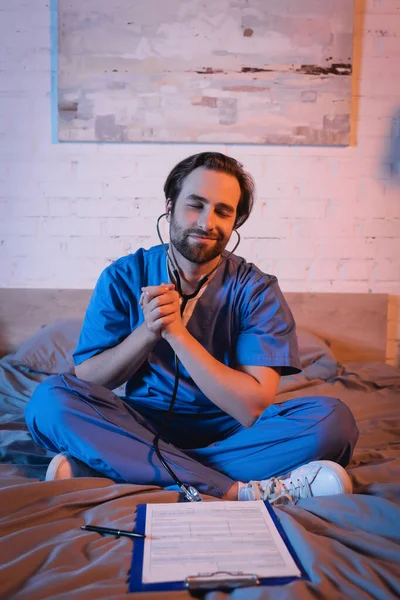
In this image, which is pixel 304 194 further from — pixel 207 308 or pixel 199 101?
pixel 207 308

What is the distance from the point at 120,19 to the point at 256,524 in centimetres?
216

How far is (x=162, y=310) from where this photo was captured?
120 centimetres

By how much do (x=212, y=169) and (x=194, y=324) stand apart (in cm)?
41

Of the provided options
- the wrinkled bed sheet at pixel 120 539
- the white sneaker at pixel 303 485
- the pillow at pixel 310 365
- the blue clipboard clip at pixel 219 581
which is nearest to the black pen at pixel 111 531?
the wrinkled bed sheet at pixel 120 539

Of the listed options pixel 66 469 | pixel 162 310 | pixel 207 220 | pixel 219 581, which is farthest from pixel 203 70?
pixel 219 581

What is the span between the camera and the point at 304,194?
7.89ft

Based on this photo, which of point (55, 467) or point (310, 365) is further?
point (310, 365)

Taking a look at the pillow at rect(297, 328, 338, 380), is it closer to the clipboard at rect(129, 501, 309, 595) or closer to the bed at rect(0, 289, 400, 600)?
the bed at rect(0, 289, 400, 600)

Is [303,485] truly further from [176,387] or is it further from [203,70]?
[203,70]

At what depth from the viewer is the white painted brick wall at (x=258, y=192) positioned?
2348 mm

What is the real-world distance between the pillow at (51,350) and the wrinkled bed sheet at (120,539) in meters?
0.63

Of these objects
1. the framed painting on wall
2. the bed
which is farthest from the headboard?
the framed painting on wall

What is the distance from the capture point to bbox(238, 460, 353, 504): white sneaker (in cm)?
108

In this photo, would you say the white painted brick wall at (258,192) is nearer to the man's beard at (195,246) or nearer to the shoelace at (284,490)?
the man's beard at (195,246)
